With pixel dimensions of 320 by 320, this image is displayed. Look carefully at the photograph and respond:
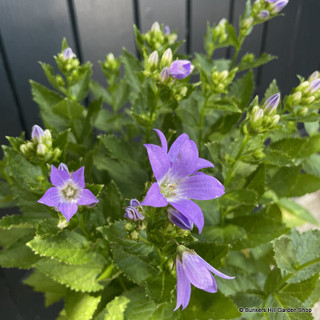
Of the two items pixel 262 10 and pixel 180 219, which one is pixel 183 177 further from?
pixel 262 10

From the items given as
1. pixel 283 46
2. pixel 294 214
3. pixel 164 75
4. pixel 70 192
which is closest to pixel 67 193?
pixel 70 192

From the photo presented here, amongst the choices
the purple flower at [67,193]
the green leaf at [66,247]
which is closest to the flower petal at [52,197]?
the purple flower at [67,193]

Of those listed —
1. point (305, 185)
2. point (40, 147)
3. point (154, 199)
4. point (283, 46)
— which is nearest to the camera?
point (154, 199)

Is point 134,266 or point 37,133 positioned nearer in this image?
point 37,133

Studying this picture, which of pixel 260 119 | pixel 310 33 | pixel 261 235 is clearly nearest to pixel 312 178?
pixel 261 235

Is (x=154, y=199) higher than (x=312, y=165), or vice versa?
(x=154, y=199)

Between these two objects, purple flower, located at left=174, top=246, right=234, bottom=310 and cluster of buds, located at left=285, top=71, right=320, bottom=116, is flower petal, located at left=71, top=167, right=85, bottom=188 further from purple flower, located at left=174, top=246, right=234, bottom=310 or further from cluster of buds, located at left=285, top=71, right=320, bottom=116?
cluster of buds, located at left=285, top=71, right=320, bottom=116

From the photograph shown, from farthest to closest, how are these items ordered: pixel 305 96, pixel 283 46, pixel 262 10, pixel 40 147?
1. pixel 283 46
2. pixel 262 10
3. pixel 305 96
4. pixel 40 147

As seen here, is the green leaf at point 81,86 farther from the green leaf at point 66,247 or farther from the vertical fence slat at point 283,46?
the vertical fence slat at point 283,46
